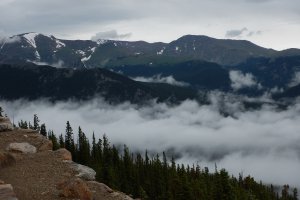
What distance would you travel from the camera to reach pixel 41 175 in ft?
187

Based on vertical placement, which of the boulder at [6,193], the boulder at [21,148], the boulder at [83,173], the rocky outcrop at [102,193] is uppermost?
the boulder at [21,148]

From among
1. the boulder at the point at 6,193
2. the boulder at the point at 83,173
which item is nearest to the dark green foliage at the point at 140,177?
the boulder at the point at 83,173

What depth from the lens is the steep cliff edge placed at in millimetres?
50250

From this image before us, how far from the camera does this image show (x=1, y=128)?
3071 inches

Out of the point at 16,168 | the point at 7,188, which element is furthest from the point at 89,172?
the point at 7,188

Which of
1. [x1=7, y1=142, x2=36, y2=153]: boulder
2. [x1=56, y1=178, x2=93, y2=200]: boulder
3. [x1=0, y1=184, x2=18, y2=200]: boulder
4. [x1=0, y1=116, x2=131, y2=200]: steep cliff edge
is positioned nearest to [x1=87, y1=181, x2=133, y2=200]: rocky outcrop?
[x1=0, y1=116, x2=131, y2=200]: steep cliff edge

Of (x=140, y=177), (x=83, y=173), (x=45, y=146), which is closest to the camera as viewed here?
(x=83, y=173)

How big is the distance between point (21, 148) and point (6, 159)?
753cm

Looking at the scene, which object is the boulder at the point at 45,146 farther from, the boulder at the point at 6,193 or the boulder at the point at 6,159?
the boulder at the point at 6,193

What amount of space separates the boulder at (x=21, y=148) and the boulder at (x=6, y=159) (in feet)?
18.9

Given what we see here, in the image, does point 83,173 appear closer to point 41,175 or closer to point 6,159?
point 41,175

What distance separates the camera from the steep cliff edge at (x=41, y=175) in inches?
1978

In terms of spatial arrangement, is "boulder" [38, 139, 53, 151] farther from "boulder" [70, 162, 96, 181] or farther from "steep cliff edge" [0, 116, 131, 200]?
"boulder" [70, 162, 96, 181]

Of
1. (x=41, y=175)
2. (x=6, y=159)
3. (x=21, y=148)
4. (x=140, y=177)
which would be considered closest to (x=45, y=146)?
(x=21, y=148)
